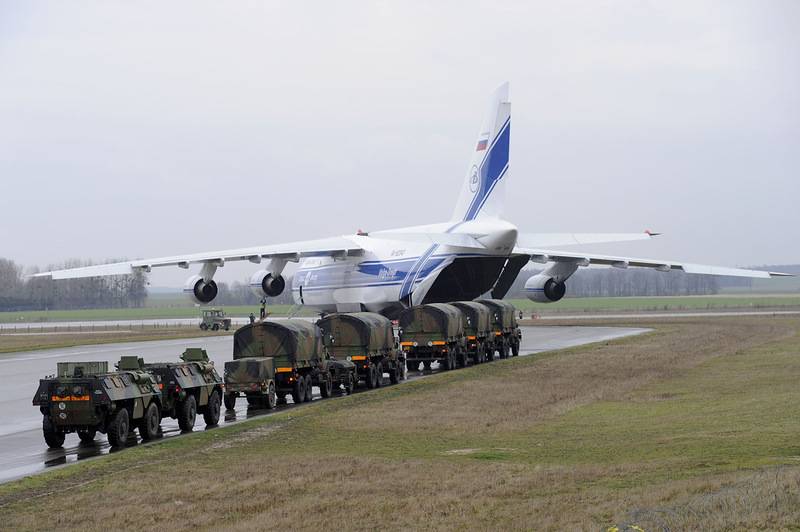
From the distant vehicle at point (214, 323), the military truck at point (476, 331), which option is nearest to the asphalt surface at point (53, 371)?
the military truck at point (476, 331)

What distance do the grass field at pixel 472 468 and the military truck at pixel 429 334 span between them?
8.57 metres

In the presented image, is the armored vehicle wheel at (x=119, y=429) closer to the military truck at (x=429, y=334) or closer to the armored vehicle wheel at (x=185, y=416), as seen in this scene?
the armored vehicle wheel at (x=185, y=416)

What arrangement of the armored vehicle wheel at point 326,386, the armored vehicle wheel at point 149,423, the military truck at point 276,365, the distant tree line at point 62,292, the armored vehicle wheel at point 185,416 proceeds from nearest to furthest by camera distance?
the armored vehicle wheel at point 149,423, the armored vehicle wheel at point 185,416, the military truck at point 276,365, the armored vehicle wheel at point 326,386, the distant tree line at point 62,292

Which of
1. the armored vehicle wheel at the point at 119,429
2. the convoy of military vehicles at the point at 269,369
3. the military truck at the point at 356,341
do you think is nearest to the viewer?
the convoy of military vehicles at the point at 269,369

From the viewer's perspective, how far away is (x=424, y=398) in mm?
29266

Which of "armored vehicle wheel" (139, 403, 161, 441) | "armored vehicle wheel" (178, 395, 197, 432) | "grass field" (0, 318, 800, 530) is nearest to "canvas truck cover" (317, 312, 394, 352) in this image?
"grass field" (0, 318, 800, 530)

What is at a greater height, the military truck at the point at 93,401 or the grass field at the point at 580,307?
the grass field at the point at 580,307

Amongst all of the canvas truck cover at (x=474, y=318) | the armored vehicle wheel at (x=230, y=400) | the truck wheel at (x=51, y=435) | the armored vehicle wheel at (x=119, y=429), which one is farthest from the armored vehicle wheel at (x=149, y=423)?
the canvas truck cover at (x=474, y=318)

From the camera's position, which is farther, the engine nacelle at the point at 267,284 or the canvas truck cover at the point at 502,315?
the engine nacelle at the point at 267,284

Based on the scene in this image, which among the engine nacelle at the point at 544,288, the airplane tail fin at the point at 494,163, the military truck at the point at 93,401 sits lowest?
the military truck at the point at 93,401

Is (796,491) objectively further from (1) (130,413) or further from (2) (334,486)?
(1) (130,413)

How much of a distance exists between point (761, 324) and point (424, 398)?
1729 inches

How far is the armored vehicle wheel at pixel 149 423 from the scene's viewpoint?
72.2ft

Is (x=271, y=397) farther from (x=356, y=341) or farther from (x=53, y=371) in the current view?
(x=53, y=371)
